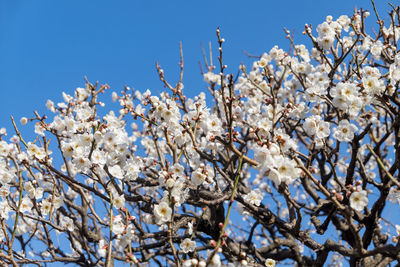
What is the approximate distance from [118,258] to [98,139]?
2198mm

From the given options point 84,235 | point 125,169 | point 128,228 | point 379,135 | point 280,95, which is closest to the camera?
point 128,228

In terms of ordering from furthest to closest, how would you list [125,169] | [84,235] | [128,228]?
[84,235] → [125,169] → [128,228]

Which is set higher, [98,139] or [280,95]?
[280,95]

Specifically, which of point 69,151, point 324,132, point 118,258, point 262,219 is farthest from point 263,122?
point 118,258

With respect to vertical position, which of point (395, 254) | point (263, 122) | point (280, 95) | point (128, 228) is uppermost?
point (280, 95)

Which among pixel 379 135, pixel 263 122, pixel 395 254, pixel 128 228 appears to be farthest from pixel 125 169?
pixel 379 135

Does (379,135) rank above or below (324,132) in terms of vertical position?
above

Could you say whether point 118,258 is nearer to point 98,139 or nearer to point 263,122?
point 98,139

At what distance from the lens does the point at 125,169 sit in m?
3.55

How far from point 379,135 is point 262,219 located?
4368 mm

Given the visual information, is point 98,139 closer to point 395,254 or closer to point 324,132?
point 324,132

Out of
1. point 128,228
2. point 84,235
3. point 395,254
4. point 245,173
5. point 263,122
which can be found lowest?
point 395,254

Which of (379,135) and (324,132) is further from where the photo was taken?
(379,135)

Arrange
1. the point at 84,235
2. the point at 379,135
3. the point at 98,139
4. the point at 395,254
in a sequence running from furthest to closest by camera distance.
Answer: the point at 379,135, the point at 84,235, the point at 98,139, the point at 395,254
